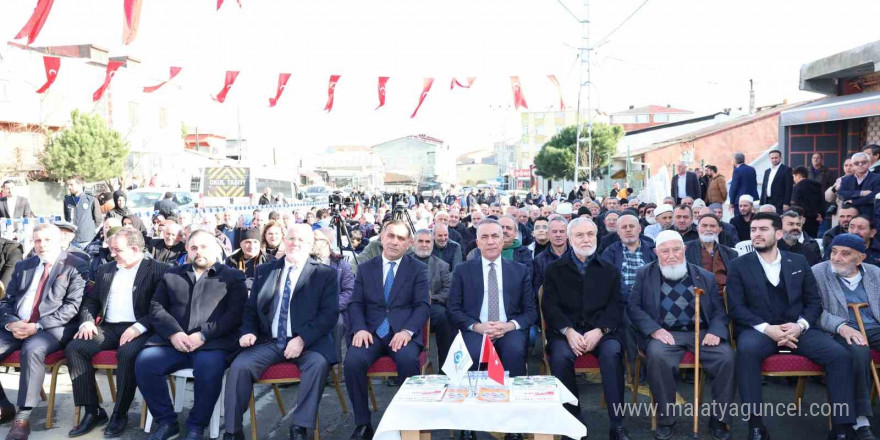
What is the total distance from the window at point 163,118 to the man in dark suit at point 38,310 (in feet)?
107

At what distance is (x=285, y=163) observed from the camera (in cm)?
6009

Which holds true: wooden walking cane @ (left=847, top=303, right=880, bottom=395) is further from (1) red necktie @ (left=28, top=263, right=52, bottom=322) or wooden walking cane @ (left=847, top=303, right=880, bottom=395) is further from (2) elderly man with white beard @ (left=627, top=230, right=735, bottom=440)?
(1) red necktie @ (left=28, top=263, right=52, bottom=322)

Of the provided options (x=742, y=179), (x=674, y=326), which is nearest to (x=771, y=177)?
(x=742, y=179)

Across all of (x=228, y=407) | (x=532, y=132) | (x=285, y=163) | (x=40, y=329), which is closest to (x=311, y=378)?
(x=228, y=407)

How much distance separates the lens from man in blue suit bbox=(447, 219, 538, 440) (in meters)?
5.04

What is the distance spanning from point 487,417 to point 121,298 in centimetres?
322

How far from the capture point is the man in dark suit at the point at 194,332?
467 centimetres

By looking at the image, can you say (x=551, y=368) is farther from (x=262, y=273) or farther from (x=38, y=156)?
(x=38, y=156)

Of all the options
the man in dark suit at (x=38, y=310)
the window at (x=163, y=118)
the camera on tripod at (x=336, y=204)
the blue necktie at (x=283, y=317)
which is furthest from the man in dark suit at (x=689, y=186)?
the window at (x=163, y=118)

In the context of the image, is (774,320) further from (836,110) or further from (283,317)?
(836,110)

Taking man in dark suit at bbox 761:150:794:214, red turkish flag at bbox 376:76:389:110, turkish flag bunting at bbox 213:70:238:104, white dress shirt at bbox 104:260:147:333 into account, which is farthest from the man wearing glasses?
turkish flag bunting at bbox 213:70:238:104

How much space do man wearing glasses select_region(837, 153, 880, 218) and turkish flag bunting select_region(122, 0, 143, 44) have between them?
8186 millimetres

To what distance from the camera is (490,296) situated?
5215 mm

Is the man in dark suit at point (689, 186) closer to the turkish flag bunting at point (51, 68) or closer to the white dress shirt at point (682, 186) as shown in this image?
the white dress shirt at point (682, 186)
